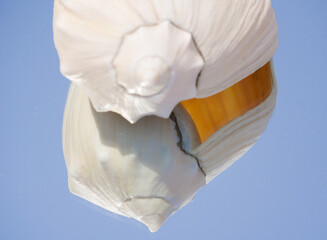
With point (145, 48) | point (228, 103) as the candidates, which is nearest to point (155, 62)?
point (145, 48)

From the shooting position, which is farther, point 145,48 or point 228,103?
point 228,103

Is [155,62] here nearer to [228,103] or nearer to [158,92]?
[158,92]

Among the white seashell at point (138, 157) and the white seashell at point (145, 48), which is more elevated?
the white seashell at point (145, 48)

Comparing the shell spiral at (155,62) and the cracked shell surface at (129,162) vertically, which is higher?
the shell spiral at (155,62)

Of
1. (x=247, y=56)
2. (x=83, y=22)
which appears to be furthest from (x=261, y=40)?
(x=83, y=22)

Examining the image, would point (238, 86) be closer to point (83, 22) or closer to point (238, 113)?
point (238, 113)

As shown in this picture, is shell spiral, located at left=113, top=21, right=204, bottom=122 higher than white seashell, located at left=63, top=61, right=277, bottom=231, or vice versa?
shell spiral, located at left=113, top=21, right=204, bottom=122
